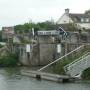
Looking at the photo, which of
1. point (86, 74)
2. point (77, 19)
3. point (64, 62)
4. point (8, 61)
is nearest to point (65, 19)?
point (77, 19)

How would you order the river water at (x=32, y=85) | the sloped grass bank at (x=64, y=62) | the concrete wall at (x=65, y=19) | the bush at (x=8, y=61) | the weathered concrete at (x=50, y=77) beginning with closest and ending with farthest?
the river water at (x=32, y=85)
the weathered concrete at (x=50, y=77)
the sloped grass bank at (x=64, y=62)
the bush at (x=8, y=61)
the concrete wall at (x=65, y=19)

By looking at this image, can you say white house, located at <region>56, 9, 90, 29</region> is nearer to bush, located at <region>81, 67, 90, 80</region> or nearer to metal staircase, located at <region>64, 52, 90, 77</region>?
metal staircase, located at <region>64, 52, 90, 77</region>

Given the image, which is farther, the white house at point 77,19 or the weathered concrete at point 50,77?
the white house at point 77,19

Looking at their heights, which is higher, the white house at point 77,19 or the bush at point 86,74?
the white house at point 77,19

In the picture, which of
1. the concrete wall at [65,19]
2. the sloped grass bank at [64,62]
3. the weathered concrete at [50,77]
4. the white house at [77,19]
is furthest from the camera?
the concrete wall at [65,19]

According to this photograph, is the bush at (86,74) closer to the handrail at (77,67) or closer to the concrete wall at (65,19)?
the handrail at (77,67)

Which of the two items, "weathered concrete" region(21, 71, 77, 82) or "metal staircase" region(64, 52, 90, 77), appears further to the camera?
"metal staircase" region(64, 52, 90, 77)

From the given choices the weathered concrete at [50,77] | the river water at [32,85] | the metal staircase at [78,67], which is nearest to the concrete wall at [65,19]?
the weathered concrete at [50,77]

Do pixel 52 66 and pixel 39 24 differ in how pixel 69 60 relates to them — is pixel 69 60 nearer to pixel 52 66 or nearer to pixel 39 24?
pixel 52 66

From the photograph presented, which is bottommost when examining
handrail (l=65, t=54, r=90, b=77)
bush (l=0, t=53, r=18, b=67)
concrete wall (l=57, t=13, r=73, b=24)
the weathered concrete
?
bush (l=0, t=53, r=18, b=67)

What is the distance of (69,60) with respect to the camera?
60094 millimetres

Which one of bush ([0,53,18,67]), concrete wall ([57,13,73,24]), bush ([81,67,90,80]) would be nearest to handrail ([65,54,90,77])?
bush ([81,67,90,80])

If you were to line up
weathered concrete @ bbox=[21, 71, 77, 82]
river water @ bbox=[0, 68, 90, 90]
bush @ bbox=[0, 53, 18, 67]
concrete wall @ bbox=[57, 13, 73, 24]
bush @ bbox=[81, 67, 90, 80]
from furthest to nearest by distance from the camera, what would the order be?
concrete wall @ bbox=[57, 13, 73, 24] < bush @ bbox=[0, 53, 18, 67] < bush @ bbox=[81, 67, 90, 80] < weathered concrete @ bbox=[21, 71, 77, 82] < river water @ bbox=[0, 68, 90, 90]

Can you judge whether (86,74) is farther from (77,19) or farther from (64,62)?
(77,19)
